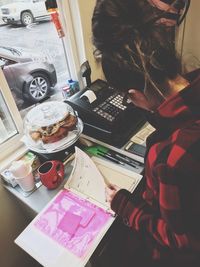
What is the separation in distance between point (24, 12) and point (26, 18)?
0.15ft

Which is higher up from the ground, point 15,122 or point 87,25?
point 87,25

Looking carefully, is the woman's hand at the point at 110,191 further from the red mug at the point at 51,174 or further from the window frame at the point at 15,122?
the window frame at the point at 15,122

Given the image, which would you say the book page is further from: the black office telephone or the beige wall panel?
the beige wall panel

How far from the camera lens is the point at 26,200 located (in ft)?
3.15

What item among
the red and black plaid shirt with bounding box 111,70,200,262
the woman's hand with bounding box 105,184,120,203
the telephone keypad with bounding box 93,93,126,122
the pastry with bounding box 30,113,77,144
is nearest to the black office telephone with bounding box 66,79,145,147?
the telephone keypad with bounding box 93,93,126,122

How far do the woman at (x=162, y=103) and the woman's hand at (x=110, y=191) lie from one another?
0.07 metres

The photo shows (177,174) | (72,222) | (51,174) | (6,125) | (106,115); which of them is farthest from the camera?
(6,125)

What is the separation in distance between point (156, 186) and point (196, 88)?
0.30 meters

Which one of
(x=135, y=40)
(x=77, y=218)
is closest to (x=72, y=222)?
(x=77, y=218)

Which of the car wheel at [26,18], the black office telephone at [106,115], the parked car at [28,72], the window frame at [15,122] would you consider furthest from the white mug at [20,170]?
the car wheel at [26,18]

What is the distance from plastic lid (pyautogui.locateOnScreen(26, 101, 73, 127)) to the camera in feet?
3.48

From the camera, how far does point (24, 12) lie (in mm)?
1204

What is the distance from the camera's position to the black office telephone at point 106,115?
3.44 ft

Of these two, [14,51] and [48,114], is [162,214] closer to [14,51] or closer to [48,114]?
[48,114]
